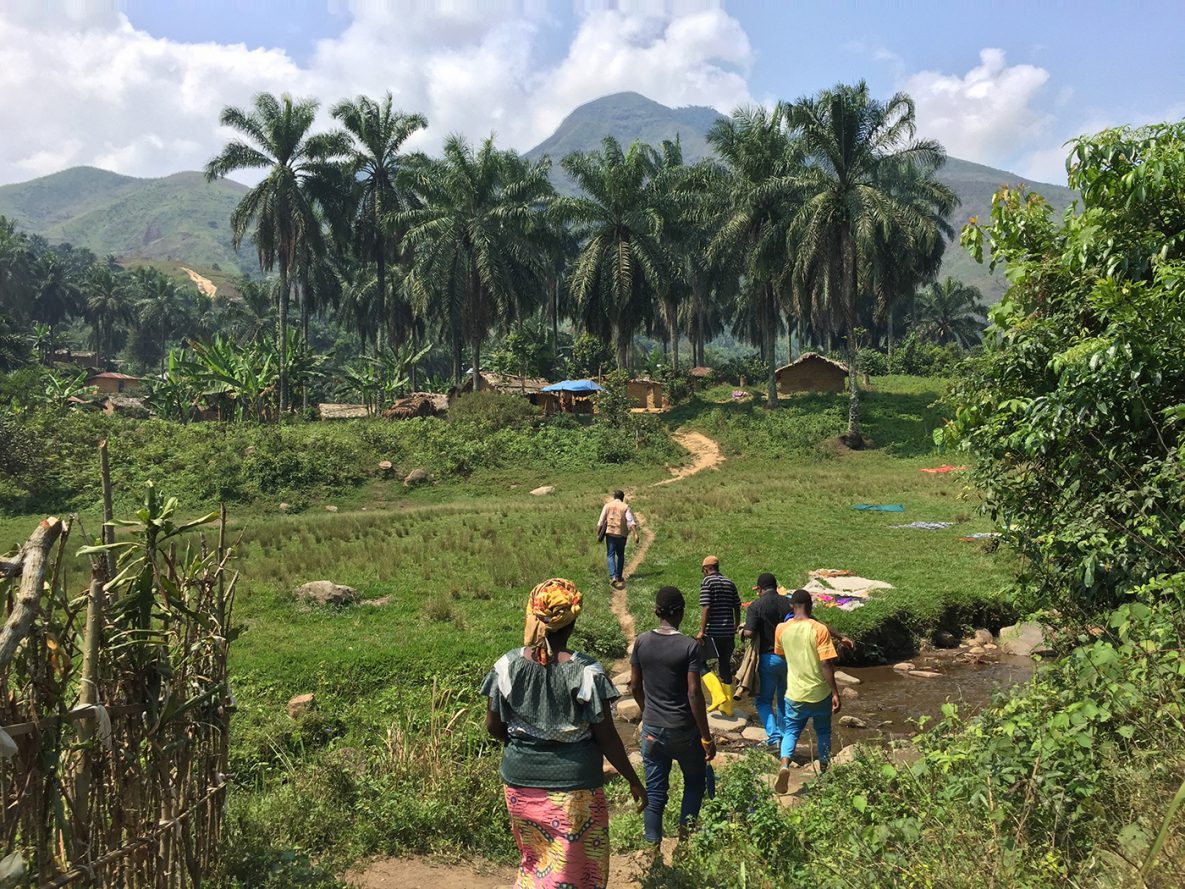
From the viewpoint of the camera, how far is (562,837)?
3721 millimetres

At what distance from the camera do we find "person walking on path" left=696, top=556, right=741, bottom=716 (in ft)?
25.7

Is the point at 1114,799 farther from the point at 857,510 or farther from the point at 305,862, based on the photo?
the point at 857,510

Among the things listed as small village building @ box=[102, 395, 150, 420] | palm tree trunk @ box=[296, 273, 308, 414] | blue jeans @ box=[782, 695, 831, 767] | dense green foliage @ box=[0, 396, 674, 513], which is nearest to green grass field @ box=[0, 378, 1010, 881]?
dense green foliage @ box=[0, 396, 674, 513]

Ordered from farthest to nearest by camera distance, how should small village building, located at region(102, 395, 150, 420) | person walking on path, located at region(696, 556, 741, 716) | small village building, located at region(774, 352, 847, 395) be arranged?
small village building, located at region(102, 395, 150, 420)
small village building, located at region(774, 352, 847, 395)
person walking on path, located at region(696, 556, 741, 716)

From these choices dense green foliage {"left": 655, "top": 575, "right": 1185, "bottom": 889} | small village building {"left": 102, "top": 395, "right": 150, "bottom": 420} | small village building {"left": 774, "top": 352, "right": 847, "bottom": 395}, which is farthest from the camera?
small village building {"left": 102, "top": 395, "right": 150, "bottom": 420}

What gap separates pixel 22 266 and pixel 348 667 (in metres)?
94.6

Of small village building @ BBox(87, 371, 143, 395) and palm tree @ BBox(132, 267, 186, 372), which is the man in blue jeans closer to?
small village building @ BBox(87, 371, 143, 395)

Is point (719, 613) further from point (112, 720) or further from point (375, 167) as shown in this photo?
point (375, 167)

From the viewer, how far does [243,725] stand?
305 inches

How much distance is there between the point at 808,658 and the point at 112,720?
15.9ft

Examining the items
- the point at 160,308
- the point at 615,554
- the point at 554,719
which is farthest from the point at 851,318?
the point at 160,308

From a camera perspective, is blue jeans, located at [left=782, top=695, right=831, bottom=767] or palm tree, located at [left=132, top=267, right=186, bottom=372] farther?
palm tree, located at [left=132, top=267, right=186, bottom=372]

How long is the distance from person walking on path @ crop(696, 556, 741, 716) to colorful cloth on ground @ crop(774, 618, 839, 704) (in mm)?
1235

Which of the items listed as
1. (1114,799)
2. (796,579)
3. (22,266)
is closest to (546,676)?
(1114,799)
